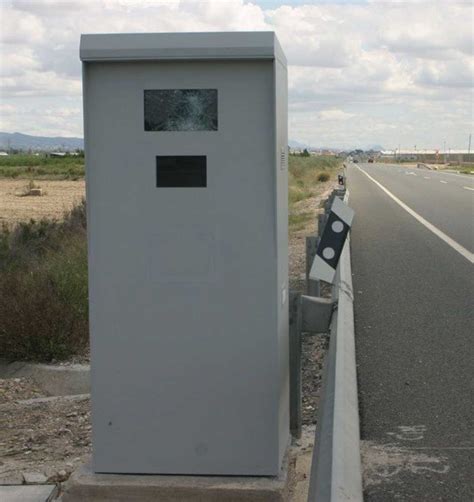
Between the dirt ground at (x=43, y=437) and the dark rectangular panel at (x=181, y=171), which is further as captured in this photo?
the dirt ground at (x=43, y=437)

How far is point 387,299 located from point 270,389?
568 centimetres

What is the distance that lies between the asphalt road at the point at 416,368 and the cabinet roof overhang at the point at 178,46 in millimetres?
2138

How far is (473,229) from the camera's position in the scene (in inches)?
689

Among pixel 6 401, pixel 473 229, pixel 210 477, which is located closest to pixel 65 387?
pixel 6 401

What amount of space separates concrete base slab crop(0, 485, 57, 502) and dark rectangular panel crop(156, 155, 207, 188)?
1.95 m

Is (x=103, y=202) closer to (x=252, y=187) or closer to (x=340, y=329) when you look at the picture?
(x=252, y=187)

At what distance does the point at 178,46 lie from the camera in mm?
3936

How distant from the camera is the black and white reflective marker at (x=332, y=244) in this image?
5406 millimetres

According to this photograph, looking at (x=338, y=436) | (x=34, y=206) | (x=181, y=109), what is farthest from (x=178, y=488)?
(x=34, y=206)

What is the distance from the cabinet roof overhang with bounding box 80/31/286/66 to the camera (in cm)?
391

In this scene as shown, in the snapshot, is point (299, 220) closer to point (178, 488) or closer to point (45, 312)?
point (45, 312)

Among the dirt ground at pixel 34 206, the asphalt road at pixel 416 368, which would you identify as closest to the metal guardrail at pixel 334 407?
the asphalt road at pixel 416 368

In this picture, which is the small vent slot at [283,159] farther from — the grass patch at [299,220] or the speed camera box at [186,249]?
the grass patch at [299,220]

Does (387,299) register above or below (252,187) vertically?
below
